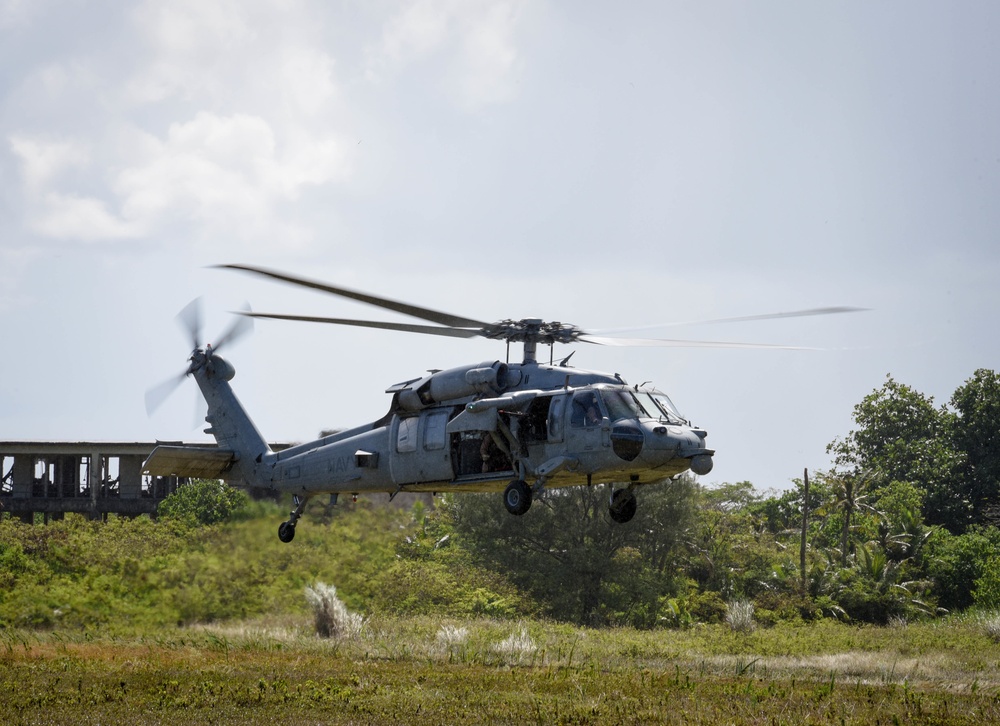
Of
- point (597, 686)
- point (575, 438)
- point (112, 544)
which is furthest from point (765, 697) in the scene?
point (112, 544)

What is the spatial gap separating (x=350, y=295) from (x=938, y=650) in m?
26.7

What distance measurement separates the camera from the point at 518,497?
19.2m

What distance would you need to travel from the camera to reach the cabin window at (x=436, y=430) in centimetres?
2069

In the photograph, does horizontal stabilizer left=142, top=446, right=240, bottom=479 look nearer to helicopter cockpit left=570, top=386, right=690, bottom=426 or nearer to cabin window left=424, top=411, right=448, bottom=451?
cabin window left=424, top=411, right=448, bottom=451

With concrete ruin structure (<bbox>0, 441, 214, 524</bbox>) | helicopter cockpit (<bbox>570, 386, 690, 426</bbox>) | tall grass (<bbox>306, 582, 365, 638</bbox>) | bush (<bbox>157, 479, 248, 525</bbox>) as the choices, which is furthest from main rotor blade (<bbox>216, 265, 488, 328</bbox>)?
concrete ruin structure (<bbox>0, 441, 214, 524</bbox>)

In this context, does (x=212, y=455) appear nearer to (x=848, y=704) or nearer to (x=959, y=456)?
(x=848, y=704)

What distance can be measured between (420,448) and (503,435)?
2.05 metres

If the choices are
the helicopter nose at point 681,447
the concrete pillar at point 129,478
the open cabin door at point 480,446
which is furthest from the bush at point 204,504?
the helicopter nose at point 681,447

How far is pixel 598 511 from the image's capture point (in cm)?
5056

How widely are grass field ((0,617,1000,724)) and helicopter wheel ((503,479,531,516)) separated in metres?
4.25

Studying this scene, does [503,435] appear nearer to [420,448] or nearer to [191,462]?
[420,448]

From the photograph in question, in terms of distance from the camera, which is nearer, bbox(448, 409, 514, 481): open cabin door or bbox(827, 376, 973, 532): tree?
bbox(448, 409, 514, 481): open cabin door

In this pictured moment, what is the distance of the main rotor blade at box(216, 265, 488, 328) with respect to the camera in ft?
57.8

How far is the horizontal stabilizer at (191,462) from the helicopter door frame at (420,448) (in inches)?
208
